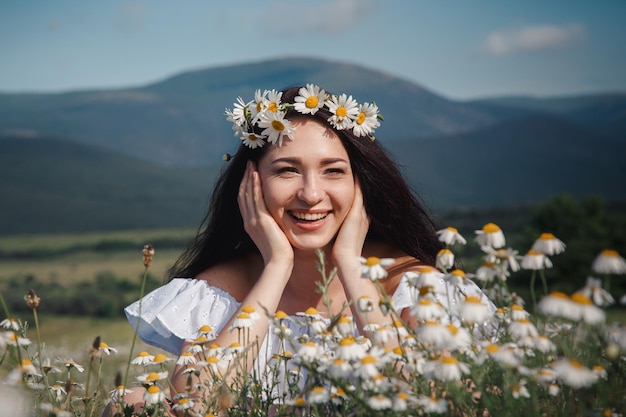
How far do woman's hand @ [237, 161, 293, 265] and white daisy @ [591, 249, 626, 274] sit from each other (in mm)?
2369

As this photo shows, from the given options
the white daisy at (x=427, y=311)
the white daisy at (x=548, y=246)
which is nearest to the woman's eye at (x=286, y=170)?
the white daisy at (x=548, y=246)

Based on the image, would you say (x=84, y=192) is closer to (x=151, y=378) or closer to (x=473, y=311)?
(x=151, y=378)

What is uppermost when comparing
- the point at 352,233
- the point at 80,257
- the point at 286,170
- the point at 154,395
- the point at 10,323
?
the point at 80,257

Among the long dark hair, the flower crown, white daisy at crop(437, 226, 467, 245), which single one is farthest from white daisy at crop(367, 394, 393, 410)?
the long dark hair

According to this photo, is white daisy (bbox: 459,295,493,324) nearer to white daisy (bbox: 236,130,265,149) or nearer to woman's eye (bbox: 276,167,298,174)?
woman's eye (bbox: 276,167,298,174)

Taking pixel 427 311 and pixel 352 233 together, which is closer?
pixel 427 311

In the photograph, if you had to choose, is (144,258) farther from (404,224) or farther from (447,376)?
(404,224)

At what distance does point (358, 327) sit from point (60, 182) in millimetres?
182396

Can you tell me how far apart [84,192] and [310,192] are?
174371 millimetres

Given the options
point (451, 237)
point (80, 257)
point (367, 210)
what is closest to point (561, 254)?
point (367, 210)

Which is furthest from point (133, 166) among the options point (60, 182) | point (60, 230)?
point (60, 230)

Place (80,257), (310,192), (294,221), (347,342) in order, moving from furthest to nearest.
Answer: (80,257)
(294,221)
(310,192)
(347,342)

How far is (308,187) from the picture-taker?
14.6 ft

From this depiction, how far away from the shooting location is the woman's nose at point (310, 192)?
440 centimetres
